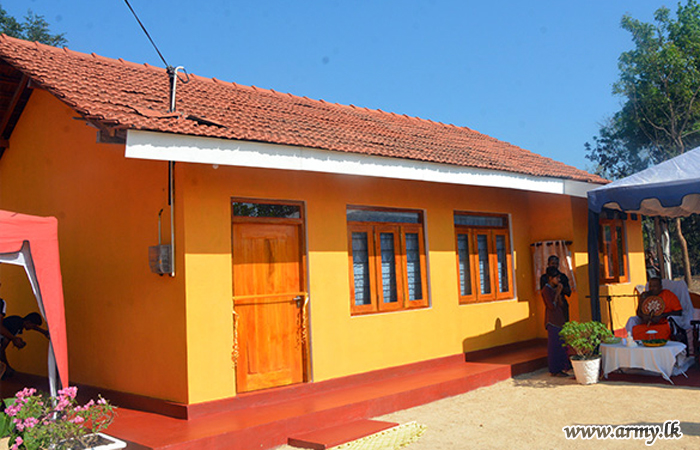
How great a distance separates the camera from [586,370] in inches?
314

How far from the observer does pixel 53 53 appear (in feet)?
26.5

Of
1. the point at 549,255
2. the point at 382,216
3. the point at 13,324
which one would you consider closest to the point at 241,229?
the point at 382,216

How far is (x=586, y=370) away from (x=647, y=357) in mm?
800

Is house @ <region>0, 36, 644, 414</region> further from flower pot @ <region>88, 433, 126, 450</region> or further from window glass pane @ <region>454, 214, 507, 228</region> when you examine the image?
flower pot @ <region>88, 433, 126, 450</region>

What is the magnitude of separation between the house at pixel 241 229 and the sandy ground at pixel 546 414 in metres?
1.29

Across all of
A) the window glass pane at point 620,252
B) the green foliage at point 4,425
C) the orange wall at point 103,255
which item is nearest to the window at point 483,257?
the window glass pane at point 620,252

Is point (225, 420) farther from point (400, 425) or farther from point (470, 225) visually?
point (470, 225)

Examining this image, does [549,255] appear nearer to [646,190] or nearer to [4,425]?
[646,190]

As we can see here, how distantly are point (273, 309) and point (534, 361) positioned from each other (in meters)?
4.29

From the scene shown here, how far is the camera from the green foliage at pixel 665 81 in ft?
67.9

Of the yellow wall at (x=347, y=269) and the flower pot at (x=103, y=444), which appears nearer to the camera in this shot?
the flower pot at (x=103, y=444)

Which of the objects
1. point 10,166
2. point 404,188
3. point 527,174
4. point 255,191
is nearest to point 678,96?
point 527,174

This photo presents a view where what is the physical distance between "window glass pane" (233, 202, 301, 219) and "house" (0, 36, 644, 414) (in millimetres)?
26

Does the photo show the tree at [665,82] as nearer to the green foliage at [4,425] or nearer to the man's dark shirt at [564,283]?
the man's dark shirt at [564,283]
